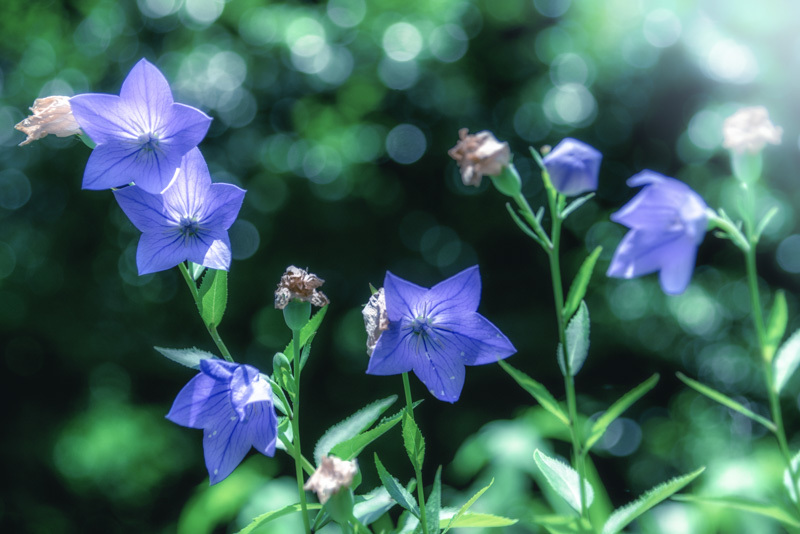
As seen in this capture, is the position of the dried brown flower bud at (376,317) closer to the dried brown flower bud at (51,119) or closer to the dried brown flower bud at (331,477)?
the dried brown flower bud at (331,477)

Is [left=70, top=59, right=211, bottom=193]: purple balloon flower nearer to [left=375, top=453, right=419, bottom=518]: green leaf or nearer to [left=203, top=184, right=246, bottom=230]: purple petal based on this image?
[left=203, top=184, right=246, bottom=230]: purple petal

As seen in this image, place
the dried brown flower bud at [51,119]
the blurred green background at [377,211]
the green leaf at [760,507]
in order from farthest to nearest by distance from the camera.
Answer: the blurred green background at [377,211] → the dried brown flower bud at [51,119] → the green leaf at [760,507]

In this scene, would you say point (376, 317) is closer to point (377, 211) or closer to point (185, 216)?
point (185, 216)

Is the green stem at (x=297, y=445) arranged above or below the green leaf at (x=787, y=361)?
below

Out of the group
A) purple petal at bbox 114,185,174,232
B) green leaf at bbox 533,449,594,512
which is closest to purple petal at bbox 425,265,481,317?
green leaf at bbox 533,449,594,512

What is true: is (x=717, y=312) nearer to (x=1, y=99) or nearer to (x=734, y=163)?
(x=734, y=163)

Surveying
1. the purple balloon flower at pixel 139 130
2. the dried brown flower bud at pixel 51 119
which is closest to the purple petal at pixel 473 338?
the purple balloon flower at pixel 139 130

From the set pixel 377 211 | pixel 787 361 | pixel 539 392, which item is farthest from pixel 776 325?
pixel 377 211
